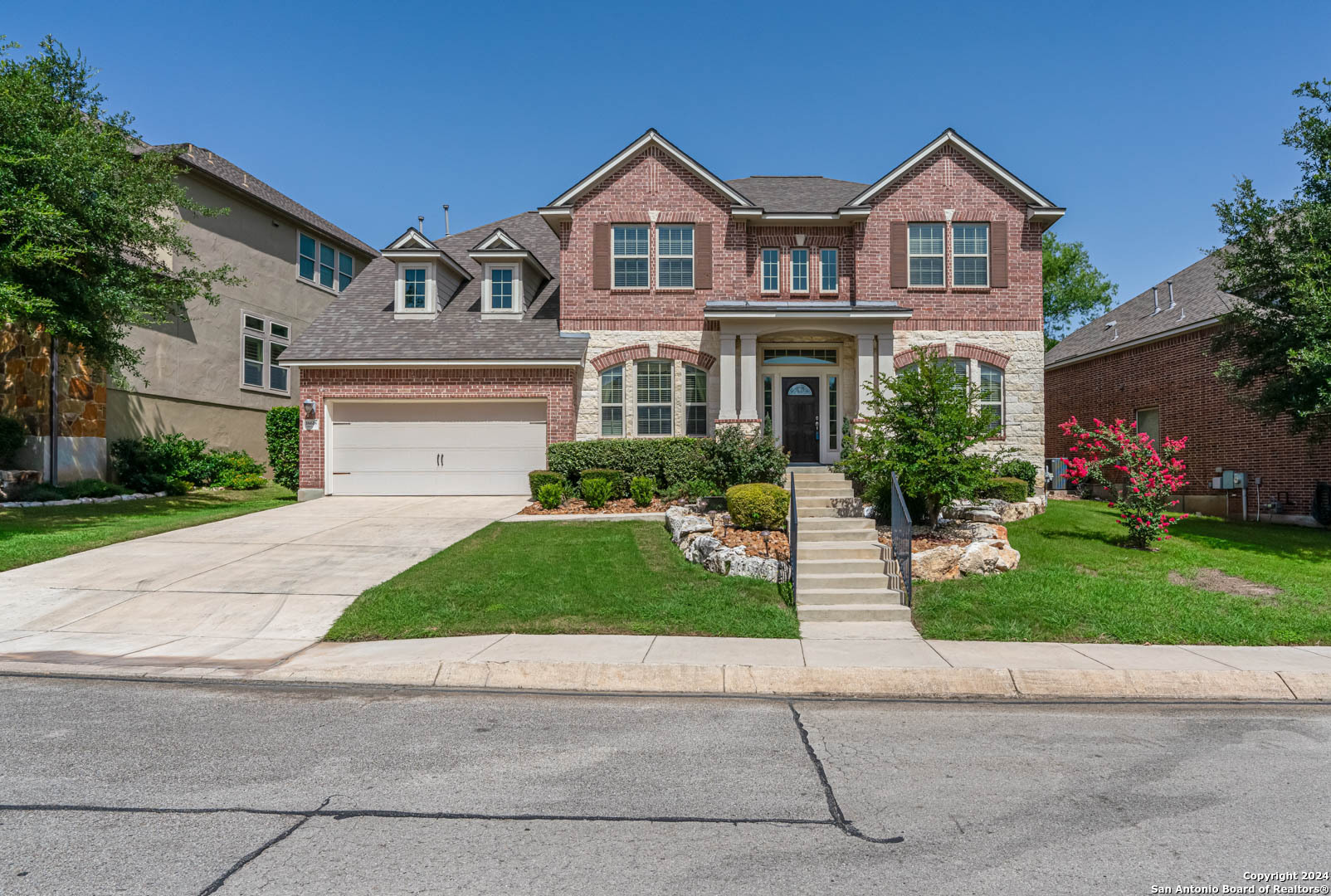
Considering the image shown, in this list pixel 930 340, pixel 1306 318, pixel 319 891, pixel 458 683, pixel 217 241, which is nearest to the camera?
pixel 319 891

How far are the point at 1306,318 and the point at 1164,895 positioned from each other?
12.8 metres

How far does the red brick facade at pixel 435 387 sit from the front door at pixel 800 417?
5.09 m

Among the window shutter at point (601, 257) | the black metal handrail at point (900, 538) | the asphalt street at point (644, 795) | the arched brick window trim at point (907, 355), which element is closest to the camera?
the asphalt street at point (644, 795)

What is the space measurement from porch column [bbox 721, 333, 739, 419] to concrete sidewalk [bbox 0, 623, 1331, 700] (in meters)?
9.62

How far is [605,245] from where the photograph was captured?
723 inches

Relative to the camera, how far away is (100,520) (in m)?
15.0

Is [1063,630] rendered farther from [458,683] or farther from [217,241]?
[217,241]

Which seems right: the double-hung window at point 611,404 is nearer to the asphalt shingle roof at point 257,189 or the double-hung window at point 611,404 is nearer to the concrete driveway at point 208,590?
the concrete driveway at point 208,590

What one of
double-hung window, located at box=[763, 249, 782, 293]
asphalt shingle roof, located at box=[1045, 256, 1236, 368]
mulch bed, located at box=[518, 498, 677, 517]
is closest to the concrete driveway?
mulch bed, located at box=[518, 498, 677, 517]

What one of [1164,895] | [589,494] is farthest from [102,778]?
[589,494]

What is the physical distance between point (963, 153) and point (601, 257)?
890 cm

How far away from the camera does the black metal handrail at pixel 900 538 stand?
9.43 meters

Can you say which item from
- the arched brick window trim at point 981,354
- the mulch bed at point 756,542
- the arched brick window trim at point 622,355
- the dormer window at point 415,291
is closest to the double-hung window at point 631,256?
the arched brick window trim at point 622,355

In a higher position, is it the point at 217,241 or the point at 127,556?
the point at 217,241
